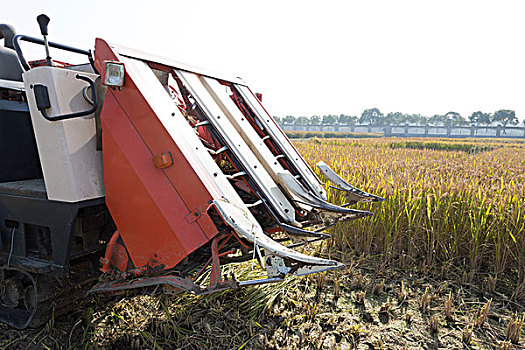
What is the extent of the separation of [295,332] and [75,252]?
4.73ft

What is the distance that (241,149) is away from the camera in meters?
2.36

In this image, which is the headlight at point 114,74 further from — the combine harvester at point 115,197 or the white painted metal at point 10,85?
the white painted metal at point 10,85

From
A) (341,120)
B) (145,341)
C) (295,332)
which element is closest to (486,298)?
(295,332)

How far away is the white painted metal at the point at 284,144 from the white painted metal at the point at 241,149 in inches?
18.7

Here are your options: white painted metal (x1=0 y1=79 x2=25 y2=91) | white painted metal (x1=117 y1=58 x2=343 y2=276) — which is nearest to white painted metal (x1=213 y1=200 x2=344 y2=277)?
white painted metal (x1=117 y1=58 x2=343 y2=276)

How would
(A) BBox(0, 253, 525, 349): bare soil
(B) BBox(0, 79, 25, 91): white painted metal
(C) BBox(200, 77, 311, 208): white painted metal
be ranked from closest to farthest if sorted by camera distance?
1. (A) BBox(0, 253, 525, 349): bare soil
2. (B) BBox(0, 79, 25, 91): white painted metal
3. (C) BBox(200, 77, 311, 208): white painted metal

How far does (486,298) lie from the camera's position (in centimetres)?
264

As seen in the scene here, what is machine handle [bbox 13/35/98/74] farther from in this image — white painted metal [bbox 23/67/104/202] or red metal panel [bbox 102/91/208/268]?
red metal panel [bbox 102/91/208/268]

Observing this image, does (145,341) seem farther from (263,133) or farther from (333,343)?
(263,133)

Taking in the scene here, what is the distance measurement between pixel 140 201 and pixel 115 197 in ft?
0.62

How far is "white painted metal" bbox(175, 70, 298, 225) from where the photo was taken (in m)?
2.29

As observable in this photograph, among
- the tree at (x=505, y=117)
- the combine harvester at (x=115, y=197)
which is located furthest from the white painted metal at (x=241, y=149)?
the tree at (x=505, y=117)

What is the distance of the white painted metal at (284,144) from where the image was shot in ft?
9.39

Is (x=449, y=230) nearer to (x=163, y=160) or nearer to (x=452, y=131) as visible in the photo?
→ (x=163, y=160)
